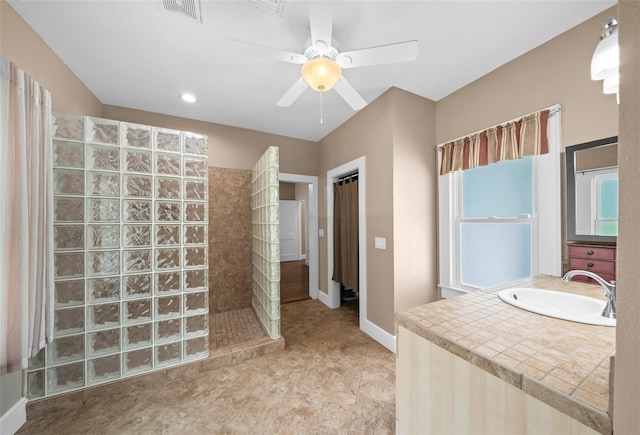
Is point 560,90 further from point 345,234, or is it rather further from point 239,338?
point 239,338

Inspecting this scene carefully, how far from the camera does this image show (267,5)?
134 centimetres

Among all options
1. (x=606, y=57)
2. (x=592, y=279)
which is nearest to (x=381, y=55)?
(x=606, y=57)

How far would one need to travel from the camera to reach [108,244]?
164 cm

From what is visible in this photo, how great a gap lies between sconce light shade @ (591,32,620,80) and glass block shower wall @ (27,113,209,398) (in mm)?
2501

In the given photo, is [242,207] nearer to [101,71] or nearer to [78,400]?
[101,71]

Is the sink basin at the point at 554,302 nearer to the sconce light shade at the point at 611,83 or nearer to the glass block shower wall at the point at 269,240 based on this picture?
the sconce light shade at the point at 611,83

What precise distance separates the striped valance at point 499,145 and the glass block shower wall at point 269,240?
172 cm

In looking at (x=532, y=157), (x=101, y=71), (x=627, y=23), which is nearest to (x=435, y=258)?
(x=532, y=157)

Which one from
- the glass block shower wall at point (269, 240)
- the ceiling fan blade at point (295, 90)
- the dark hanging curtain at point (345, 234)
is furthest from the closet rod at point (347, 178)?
the ceiling fan blade at point (295, 90)

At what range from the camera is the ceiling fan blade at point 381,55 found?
1.28 m

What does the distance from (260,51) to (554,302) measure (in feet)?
7.10

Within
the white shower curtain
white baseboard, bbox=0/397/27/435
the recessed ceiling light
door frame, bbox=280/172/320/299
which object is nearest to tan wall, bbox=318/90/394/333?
door frame, bbox=280/172/320/299

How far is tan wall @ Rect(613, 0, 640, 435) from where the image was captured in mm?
356

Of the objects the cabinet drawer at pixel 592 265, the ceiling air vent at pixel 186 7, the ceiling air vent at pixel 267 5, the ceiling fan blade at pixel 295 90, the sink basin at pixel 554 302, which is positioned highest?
the ceiling air vent at pixel 186 7
